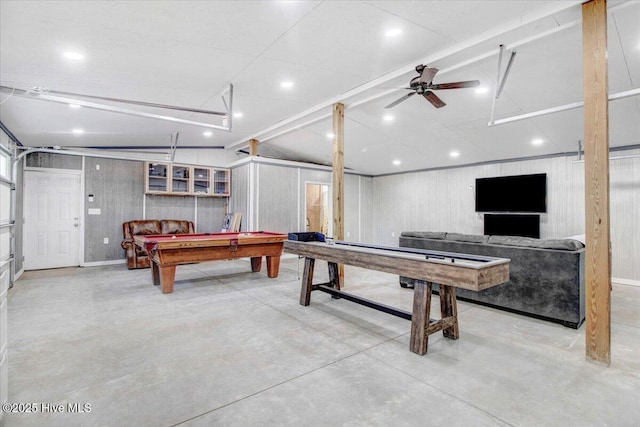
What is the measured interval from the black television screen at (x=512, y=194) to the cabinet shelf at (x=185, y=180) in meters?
6.27

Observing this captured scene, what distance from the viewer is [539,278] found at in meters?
3.28

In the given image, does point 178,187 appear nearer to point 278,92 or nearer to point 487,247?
point 278,92

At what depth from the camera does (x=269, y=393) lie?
1.98 metres

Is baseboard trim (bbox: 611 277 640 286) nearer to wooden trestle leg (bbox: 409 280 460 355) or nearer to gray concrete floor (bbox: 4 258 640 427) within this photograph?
gray concrete floor (bbox: 4 258 640 427)

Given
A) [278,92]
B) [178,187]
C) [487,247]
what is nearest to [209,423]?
[487,247]

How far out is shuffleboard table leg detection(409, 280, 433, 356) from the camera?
8.36 ft

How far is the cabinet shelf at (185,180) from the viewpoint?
22.9ft

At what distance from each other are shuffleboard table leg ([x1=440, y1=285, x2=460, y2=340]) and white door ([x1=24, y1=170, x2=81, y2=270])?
7165 mm

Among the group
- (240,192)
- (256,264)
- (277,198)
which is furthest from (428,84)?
(240,192)

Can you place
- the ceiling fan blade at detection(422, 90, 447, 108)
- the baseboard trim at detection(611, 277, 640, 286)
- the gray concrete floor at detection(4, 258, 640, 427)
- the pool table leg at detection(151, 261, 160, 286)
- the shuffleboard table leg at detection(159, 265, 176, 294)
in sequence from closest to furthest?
the gray concrete floor at detection(4, 258, 640, 427), the ceiling fan blade at detection(422, 90, 447, 108), the shuffleboard table leg at detection(159, 265, 176, 294), the pool table leg at detection(151, 261, 160, 286), the baseboard trim at detection(611, 277, 640, 286)

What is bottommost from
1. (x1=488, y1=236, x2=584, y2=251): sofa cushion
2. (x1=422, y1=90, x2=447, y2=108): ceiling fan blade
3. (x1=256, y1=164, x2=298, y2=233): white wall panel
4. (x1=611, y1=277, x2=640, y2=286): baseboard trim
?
(x1=611, y1=277, x2=640, y2=286): baseboard trim

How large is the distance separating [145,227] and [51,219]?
167cm

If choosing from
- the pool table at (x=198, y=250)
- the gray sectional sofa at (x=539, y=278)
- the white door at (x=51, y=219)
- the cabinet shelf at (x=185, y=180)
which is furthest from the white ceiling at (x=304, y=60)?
the gray sectional sofa at (x=539, y=278)

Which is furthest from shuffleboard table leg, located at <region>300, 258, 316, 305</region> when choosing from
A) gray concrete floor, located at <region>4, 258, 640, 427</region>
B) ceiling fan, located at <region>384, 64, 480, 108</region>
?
ceiling fan, located at <region>384, 64, 480, 108</region>
